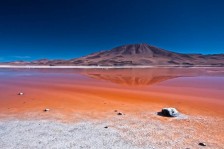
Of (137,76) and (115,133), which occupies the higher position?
(137,76)

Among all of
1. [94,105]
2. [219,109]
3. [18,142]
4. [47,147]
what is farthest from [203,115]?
[18,142]

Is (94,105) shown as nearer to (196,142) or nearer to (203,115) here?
(203,115)

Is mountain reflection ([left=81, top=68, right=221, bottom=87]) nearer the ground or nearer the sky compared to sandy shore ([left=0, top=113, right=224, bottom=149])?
nearer the sky

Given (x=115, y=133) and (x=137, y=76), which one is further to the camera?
(x=137, y=76)

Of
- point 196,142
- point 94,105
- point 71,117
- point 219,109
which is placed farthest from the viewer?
point 94,105

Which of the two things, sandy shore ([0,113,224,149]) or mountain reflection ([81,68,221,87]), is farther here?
mountain reflection ([81,68,221,87])

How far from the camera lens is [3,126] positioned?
22.0ft

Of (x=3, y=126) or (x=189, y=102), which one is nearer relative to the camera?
(x=3, y=126)

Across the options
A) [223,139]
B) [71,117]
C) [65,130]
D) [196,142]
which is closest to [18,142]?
[65,130]

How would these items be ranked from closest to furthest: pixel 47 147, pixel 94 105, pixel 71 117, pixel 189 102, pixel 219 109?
pixel 47 147
pixel 71 117
pixel 219 109
pixel 94 105
pixel 189 102

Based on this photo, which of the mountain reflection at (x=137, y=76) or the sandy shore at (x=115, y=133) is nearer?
the sandy shore at (x=115, y=133)

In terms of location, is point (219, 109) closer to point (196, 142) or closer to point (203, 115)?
point (203, 115)

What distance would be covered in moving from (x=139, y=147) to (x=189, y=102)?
260 inches

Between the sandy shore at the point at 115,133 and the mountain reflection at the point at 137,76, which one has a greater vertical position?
the mountain reflection at the point at 137,76
